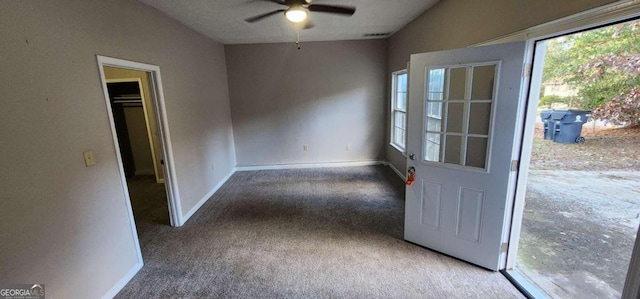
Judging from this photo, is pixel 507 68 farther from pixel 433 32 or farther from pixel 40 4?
pixel 40 4

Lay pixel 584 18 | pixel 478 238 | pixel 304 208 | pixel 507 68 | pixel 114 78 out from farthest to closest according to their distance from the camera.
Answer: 1. pixel 114 78
2. pixel 304 208
3. pixel 478 238
4. pixel 507 68
5. pixel 584 18

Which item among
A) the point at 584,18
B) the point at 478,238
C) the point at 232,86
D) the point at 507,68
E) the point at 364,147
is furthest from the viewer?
the point at 364,147

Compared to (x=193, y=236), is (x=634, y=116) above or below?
above

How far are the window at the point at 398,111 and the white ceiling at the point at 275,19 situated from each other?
873 mm

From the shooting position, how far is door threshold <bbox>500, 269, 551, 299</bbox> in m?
1.89

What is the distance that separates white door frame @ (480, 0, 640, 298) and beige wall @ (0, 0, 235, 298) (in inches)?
124

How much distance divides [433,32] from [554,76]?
4.42 m

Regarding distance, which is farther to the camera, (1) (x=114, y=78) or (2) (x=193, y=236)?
(1) (x=114, y=78)

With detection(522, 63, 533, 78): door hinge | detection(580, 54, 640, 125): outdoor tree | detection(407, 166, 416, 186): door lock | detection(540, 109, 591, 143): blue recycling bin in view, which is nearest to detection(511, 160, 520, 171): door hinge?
detection(522, 63, 533, 78): door hinge

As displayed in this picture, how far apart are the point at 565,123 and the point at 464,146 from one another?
5.45 metres

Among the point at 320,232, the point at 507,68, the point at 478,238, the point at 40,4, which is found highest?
the point at 40,4

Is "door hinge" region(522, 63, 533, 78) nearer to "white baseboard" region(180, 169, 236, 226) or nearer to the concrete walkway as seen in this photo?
the concrete walkway

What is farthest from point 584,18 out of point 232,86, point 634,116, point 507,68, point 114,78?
point 634,116

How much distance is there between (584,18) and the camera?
1359 millimetres
